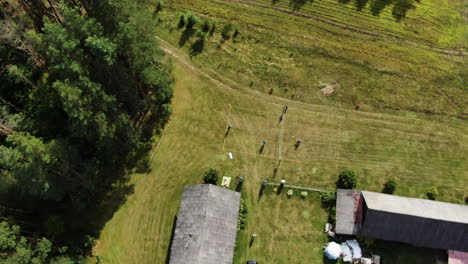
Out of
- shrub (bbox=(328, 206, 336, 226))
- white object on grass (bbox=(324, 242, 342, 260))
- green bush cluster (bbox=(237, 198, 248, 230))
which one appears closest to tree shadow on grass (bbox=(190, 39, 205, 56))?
green bush cluster (bbox=(237, 198, 248, 230))

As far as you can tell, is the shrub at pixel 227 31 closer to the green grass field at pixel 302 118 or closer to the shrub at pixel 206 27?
the green grass field at pixel 302 118

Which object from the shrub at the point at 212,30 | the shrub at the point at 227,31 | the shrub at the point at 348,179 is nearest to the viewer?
the shrub at the point at 348,179

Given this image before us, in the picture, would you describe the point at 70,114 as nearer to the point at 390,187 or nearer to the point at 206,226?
the point at 206,226

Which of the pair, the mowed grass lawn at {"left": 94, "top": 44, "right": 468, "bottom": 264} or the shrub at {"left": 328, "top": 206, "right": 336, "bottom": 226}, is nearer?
the shrub at {"left": 328, "top": 206, "right": 336, "bottom": 226}

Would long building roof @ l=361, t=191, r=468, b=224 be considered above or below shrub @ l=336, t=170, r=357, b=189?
below

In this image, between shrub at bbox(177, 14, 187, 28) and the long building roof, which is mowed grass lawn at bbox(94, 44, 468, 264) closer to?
the long building roof

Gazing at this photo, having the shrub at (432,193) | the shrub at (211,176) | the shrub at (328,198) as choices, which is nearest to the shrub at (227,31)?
the shrub at (211,176)
